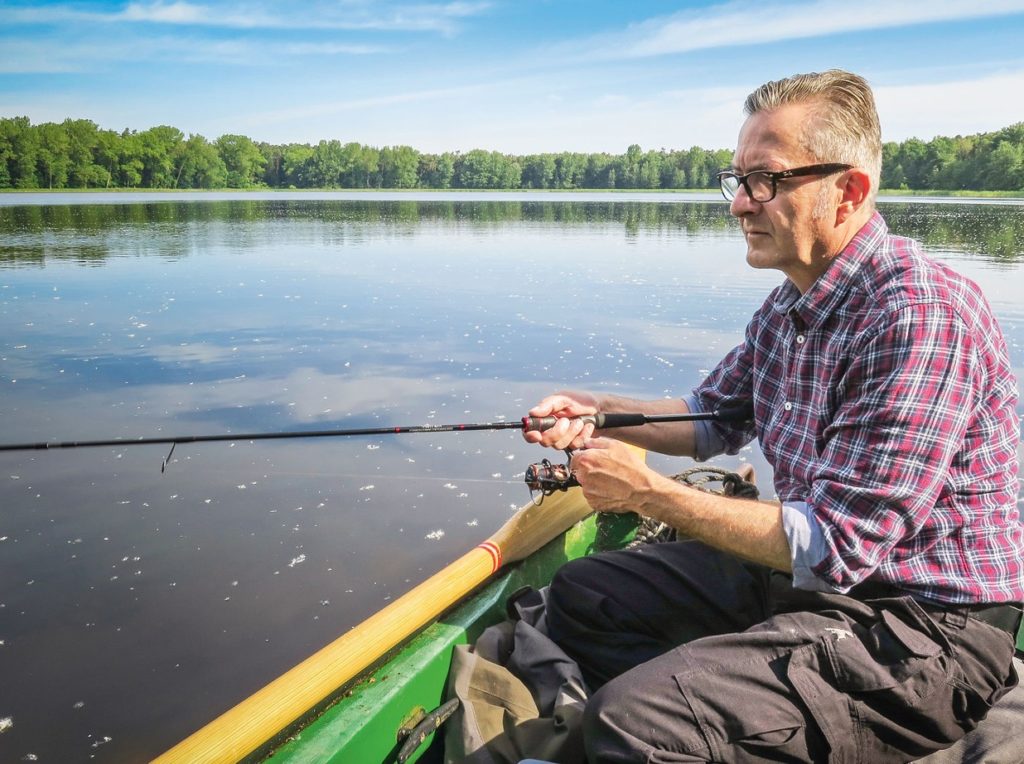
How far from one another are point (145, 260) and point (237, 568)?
58.2 ft

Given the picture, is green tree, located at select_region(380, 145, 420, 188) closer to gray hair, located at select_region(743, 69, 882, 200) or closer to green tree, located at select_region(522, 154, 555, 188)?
green tree, located at select_region(522, 154, 555, 188)

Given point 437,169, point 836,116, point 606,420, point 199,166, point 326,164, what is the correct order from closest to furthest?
point 836,116 → point 606,420 → point 199,166 → point 326,164 → point 437,169

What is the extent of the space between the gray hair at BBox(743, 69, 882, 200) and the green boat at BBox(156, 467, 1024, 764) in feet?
6.18

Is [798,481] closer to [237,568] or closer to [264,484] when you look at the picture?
[237,568]

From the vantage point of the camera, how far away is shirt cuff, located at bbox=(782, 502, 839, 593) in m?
1.93

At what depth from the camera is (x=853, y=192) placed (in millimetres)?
2168

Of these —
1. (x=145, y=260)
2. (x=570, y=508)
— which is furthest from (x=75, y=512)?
(x=145, y=260)

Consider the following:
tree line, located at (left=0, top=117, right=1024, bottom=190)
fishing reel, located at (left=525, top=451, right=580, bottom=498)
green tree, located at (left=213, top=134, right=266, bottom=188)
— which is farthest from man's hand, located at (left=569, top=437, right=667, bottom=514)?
green tree, located at (left=213, top=134, right=266, bottom=188)

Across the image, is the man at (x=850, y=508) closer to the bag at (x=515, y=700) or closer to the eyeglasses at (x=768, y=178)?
the eyeglasses at (x=768, y=178)

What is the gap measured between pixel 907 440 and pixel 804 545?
357 millimetres

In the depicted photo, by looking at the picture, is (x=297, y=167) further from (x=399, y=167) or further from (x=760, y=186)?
(x=760, y=186)

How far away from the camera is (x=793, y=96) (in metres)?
2.14

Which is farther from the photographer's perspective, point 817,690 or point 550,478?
point 550,478

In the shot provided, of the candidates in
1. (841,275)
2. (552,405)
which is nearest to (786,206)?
(841,275)
